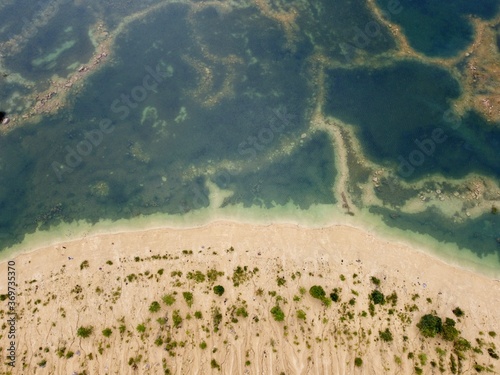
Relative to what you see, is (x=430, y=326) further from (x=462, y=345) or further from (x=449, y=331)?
(x=462, y=345)

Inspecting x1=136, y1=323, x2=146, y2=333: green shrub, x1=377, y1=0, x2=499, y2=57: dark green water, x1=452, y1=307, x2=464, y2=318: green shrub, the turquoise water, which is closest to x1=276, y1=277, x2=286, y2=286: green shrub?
the turquoise water

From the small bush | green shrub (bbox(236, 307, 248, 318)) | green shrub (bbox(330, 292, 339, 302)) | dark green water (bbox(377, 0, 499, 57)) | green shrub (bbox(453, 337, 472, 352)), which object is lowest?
green shrub (bbox(453, 337, 472, 352))

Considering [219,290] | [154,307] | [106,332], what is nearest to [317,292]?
[219,290]

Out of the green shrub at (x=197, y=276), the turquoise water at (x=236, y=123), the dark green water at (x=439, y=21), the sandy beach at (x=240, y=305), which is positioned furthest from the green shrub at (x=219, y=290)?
the dark green water at (x=439, y=21)

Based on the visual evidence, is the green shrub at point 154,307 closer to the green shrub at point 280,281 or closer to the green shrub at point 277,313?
the green shrub at point 277,313

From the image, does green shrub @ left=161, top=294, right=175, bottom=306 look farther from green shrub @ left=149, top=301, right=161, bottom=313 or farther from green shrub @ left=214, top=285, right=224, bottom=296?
green shrub @ left=214, top=285, right=224, bottom=296

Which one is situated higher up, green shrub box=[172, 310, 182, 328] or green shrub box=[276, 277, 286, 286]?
green shrub box=[276, 277, 286, 286]
